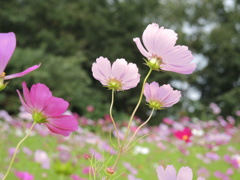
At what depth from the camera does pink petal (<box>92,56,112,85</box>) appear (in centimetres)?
34

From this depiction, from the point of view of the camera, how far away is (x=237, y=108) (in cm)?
1044

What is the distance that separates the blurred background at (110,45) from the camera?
763 cm

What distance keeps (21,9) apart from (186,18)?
794 cm

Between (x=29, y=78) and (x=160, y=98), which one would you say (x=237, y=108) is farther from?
(x=160, y=98)

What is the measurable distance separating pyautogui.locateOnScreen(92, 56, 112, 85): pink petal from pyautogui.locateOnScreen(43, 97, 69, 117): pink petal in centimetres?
6

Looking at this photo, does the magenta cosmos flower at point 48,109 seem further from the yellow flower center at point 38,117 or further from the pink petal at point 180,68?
the pink petal at point 180,68

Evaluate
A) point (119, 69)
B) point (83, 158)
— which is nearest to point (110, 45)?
point (83, 158)

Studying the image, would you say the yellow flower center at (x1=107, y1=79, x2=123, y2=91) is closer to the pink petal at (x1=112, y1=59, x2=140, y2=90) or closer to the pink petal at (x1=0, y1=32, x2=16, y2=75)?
the pink petal at (x1=112, y1=59, x2=140, y2=90)

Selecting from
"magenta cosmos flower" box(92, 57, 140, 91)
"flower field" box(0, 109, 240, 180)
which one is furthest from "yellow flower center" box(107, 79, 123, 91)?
"flower field" box(0, 109, 240, 180)

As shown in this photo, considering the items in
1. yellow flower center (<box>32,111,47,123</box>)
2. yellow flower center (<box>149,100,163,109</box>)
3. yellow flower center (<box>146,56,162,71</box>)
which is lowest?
yellow flower center (<box>32,111,47,123</box>)

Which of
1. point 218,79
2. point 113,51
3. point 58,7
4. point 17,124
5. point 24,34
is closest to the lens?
point 17,124

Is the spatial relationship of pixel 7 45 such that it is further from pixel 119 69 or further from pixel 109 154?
pixel 109 154

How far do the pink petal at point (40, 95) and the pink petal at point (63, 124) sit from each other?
0.02 meters

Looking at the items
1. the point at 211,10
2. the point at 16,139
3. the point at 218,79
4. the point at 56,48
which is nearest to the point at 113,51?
the point at 56,48
